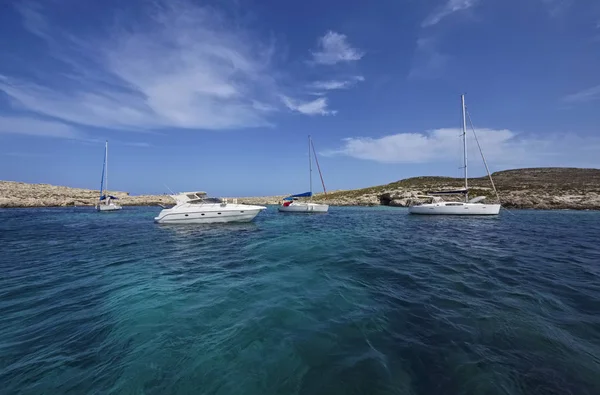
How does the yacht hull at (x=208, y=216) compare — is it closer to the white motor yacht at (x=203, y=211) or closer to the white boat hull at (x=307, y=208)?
the white motor yacht at (x=203, y=211)

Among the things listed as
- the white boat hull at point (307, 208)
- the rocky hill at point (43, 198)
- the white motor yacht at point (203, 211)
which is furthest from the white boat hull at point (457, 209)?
the rocky hill at point (43, 198)

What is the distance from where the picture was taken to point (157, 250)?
15.2m

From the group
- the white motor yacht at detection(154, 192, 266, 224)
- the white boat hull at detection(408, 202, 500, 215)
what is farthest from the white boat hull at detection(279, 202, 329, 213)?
the white motor yacht at detection(154, 192, 266, 224)

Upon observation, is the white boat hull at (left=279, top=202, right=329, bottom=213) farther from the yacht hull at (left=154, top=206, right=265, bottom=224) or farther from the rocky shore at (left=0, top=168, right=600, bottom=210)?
the yacht hull at (left=154, top=206, right=265, bottom=224)

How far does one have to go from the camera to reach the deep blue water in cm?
403

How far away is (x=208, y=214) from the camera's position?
26625mm

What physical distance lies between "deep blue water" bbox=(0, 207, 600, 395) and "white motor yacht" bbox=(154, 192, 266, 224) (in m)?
14.5

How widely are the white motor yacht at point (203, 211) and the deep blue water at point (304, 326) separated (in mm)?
14490

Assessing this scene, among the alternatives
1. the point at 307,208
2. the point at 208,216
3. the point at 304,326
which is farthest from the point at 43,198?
the point at 304,326

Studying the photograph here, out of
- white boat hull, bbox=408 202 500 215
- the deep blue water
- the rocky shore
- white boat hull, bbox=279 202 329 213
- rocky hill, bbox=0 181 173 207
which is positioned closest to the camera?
the deep blue water

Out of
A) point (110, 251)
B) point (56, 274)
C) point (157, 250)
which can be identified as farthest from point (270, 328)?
point (110, 251)

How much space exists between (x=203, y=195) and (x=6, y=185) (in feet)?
333

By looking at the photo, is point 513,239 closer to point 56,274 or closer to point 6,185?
point 56,274

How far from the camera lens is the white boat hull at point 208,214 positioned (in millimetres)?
26514
